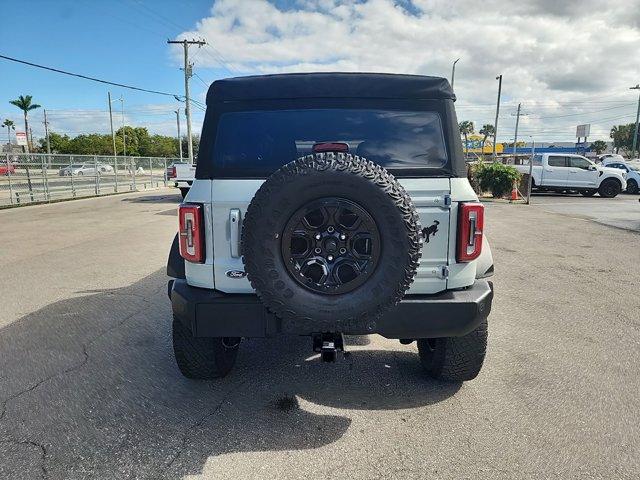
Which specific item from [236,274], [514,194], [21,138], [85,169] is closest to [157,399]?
[236,274]

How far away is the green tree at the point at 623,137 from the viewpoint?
90175mm

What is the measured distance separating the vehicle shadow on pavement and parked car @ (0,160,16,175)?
14936 millimetres

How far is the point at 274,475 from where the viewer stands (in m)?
2.35

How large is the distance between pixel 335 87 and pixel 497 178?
18.0m

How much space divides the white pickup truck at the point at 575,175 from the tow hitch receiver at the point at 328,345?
2027cm

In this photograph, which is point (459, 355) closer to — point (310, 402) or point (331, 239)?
point (310, 402)

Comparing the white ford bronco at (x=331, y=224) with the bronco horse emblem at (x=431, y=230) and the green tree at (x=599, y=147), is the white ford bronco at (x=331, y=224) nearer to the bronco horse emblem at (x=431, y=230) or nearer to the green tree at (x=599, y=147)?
the bronco horse emblem at (x=431, y=230)

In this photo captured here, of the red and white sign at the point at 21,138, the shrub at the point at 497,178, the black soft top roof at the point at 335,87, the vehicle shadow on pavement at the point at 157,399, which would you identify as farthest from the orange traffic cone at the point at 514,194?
the red and white sign at the point at 21,138

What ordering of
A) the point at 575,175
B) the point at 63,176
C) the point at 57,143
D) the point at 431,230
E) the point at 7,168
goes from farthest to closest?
1. the point at 57,143
2. the point at 575,175
3. the point at 63,176
4. the point at 7,168
5. the point at 431,230

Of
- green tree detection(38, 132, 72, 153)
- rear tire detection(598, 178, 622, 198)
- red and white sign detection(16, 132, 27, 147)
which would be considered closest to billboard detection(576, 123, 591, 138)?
rear tire detection(598, 178, 622, 198)

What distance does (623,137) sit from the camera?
303 ft

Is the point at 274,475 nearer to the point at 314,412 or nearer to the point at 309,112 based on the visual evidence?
the point at 314,412

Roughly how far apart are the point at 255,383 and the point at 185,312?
0.97 meters

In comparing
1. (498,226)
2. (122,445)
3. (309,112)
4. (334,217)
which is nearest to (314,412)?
(122,445)
